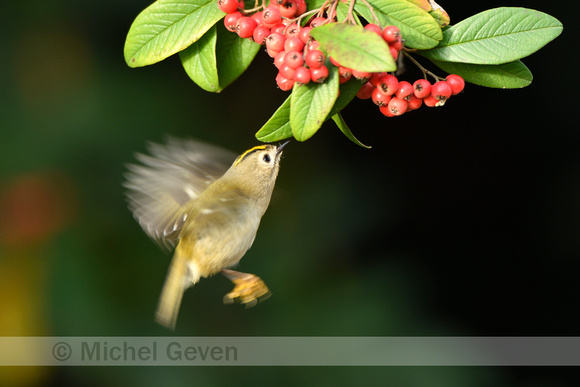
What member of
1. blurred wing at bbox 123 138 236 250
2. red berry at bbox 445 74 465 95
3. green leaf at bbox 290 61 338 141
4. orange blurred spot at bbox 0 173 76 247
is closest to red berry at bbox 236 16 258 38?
green leaf at bbox 290 61 338 141

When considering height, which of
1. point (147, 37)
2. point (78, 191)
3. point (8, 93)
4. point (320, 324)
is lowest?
point (320, 324)

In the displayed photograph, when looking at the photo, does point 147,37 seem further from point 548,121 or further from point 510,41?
point 548,121

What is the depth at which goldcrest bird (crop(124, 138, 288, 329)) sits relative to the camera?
1779mm

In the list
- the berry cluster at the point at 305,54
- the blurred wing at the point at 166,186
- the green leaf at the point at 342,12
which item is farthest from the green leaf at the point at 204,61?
the blurred wing at the point at 166,186

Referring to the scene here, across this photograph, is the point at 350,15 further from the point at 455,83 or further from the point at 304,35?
the point at 455,83

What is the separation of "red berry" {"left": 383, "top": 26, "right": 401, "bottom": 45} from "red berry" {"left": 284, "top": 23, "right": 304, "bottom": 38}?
18cm

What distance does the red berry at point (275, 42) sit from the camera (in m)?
1.25

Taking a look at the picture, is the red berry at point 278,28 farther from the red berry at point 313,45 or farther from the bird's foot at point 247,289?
the bird's foot at point 247,289

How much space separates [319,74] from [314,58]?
0.12ft

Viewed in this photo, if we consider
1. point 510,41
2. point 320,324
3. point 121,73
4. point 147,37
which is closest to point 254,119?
point 121,73

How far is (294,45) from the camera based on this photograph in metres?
1.21

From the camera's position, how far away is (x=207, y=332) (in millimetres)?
2828

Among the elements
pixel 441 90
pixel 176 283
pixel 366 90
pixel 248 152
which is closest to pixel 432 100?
pixel 441 90

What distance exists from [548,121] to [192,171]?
2.04 metres
